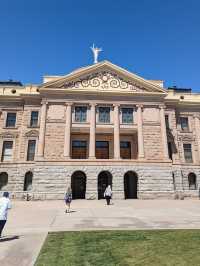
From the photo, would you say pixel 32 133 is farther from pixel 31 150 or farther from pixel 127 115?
pixel 127 115

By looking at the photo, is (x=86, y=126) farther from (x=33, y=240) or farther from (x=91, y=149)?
(x=33, y=240)

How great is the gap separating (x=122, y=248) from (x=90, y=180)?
22.1m

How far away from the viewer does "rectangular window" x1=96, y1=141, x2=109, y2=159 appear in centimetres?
3431

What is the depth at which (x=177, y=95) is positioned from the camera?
1598 inches

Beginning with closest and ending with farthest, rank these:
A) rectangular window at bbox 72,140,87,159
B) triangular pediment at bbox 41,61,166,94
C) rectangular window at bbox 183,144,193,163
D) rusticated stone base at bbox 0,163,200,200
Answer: rusticated stone base at bbox 0,163,200,200, triangular pediment at bbox 41,61,166,94, rectangular window at bbox 72,140,87,159, rectangular window at bbox 183,144,193,163

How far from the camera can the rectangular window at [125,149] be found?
34.7 metres

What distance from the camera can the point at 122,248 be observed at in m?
7.41

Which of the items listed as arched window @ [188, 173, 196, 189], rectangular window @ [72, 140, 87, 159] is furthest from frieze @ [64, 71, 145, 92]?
arched window @ [188, 173, 196, 189]

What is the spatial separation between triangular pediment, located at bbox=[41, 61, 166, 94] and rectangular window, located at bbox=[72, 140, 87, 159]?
7.95 metres

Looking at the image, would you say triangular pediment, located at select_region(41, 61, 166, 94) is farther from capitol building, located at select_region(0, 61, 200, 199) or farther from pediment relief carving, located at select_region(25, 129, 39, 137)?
pediment relief carving, located at select_region(25, 129, 39, 137)

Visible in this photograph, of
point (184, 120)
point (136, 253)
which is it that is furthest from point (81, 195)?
point (136, 253)

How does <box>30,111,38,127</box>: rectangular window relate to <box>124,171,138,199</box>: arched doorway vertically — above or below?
above

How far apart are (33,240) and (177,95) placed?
37.3m

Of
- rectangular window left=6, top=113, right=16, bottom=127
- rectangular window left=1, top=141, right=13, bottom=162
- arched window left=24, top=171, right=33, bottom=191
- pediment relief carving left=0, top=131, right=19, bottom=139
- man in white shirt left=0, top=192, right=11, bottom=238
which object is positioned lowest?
man in white shirt left=0, top=192, right=11, bottom=238
